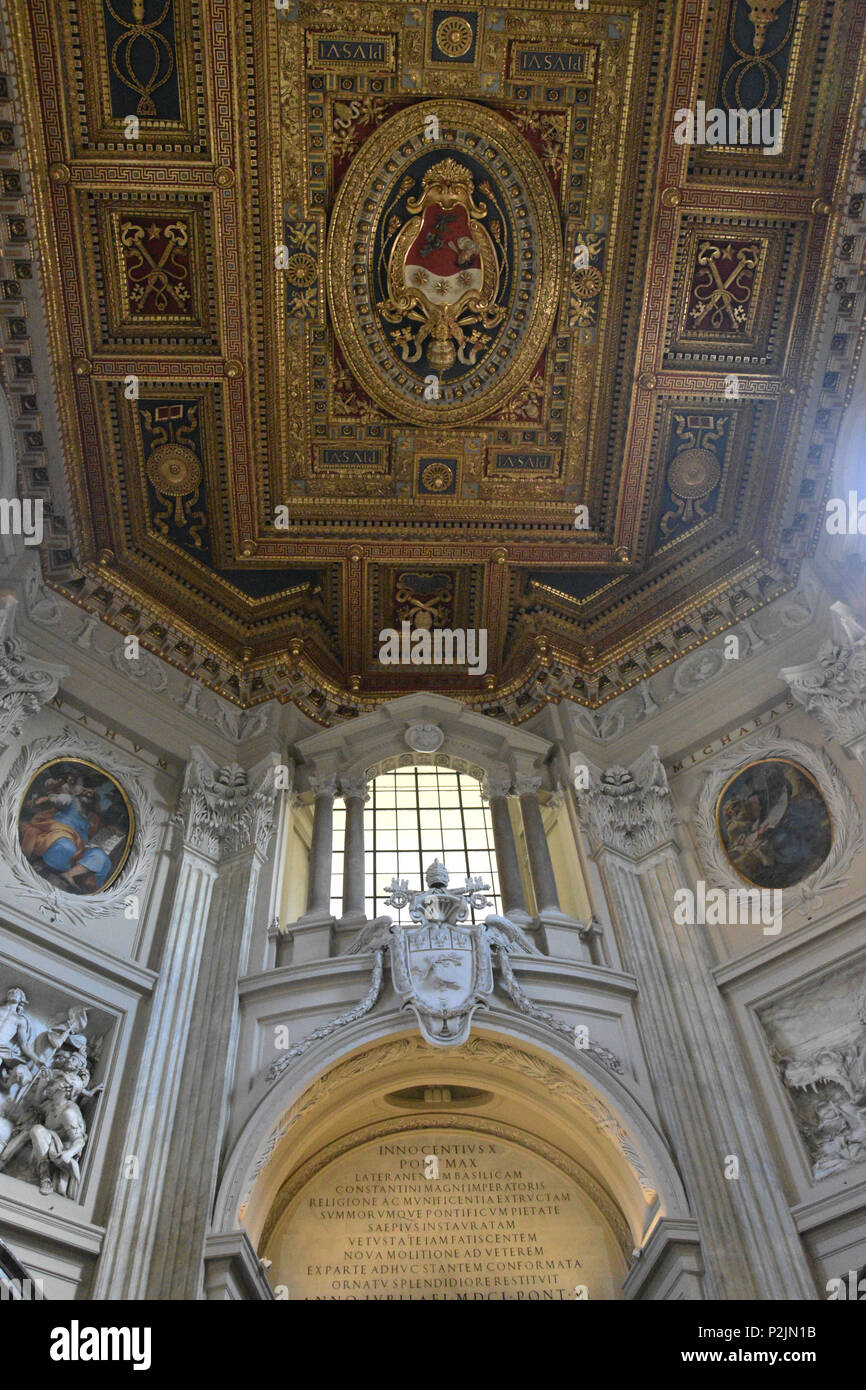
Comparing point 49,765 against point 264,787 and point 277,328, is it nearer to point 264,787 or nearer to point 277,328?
point 264,787

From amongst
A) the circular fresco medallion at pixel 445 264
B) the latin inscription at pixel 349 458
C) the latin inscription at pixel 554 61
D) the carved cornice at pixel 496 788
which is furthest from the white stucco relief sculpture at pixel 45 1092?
the latin inscription at pixel 554 61

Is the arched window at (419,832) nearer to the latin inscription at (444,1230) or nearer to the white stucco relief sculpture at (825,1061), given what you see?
the latin inscription at (444,1230)

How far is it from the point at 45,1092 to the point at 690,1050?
21.5 ft

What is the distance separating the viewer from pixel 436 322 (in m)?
16.1

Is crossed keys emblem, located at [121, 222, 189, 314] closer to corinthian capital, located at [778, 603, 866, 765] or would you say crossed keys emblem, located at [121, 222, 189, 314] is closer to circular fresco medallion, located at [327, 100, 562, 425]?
circular fresco medallion, located at [327, 100, 562, 425]

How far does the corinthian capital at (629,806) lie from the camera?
46.3 feet

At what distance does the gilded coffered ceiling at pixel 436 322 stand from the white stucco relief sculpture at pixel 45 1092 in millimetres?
6265

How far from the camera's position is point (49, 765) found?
44.1 ft

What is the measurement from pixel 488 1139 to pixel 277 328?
11.1 m
